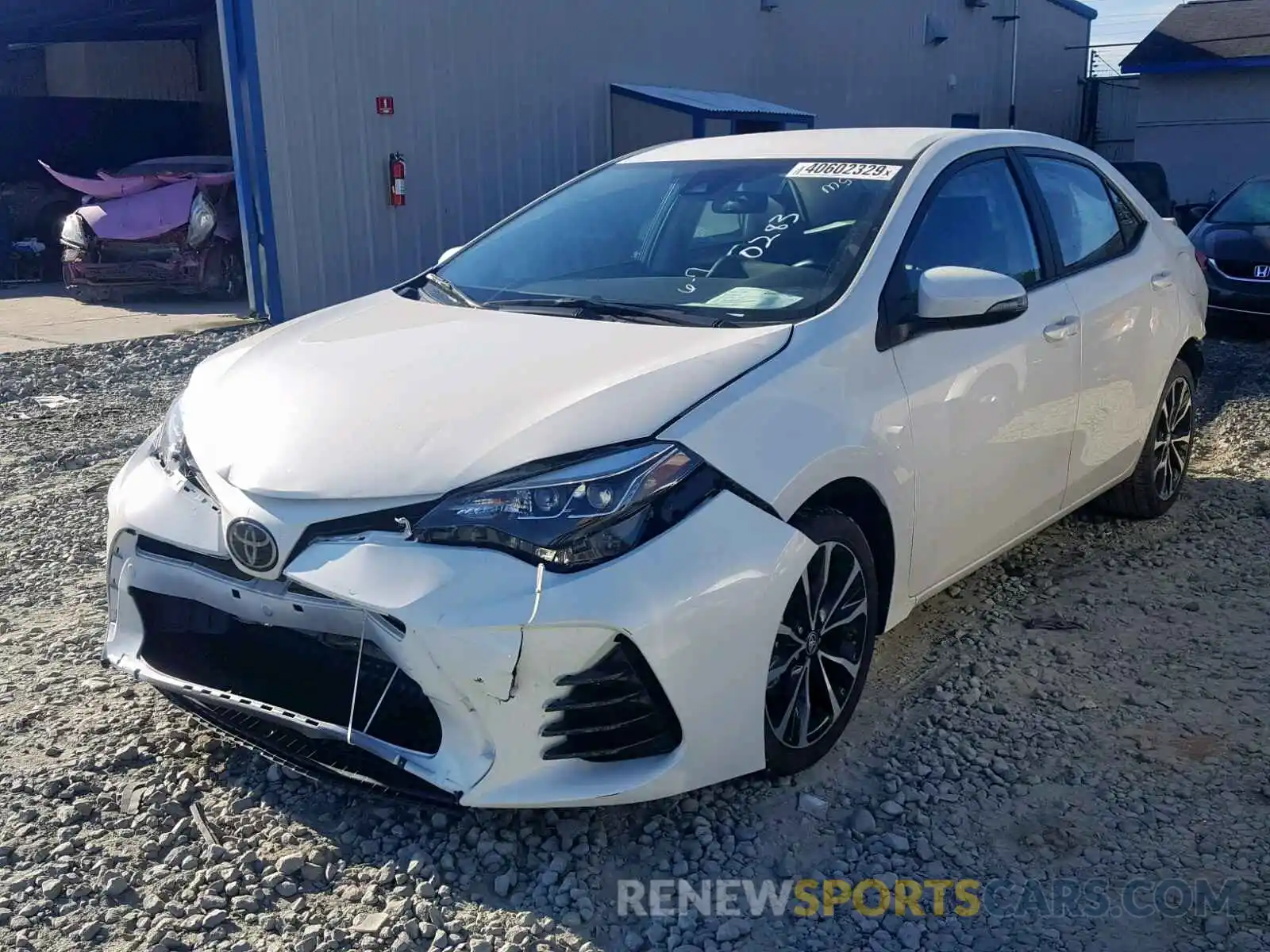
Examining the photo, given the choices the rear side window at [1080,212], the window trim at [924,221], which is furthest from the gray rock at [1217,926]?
the rear side window at [1080,212]

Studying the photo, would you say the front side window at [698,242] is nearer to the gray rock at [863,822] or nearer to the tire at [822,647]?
the tire at [822,647]

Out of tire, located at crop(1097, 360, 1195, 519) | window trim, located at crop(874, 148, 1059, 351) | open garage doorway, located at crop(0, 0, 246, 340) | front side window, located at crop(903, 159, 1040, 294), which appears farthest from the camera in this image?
open garage doorway, located at crop(0, 0, 246, 340)

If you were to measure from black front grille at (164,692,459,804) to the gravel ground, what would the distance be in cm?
21

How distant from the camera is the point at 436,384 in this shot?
10.1 feet

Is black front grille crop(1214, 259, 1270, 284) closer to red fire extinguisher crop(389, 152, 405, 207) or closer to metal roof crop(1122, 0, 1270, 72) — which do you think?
red fire extinguisher crop(389, 152, 405, 207)

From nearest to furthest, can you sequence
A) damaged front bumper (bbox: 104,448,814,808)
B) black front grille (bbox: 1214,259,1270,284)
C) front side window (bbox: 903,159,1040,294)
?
damaged front bumper (bbox: 104,448,814,808) → front side window (bbox: 903,159,1040,294) → black front grille (bbox: 1214,259,1270,284)

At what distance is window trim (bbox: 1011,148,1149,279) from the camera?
440 centimetres

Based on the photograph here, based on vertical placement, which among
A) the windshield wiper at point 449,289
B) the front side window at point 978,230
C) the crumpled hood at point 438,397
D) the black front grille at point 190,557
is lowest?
the black front grille at point 190,557

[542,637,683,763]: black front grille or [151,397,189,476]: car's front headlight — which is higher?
[151,397,189,476]: car's front headlight

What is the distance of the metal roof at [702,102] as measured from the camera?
→ 13.4 meters

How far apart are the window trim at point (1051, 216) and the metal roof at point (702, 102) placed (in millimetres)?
8713

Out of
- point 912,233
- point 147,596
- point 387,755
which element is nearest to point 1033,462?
point 912,233

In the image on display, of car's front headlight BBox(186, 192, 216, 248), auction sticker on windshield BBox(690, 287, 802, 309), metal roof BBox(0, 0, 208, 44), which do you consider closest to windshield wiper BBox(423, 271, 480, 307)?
auction sticker on windshield BBox(690, 287, 802, 309)

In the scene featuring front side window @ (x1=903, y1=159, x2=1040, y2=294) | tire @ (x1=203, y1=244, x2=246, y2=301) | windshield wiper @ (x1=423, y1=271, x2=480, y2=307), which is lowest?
tire @ (x1=203, y1=244, x2=246, y2=301)
